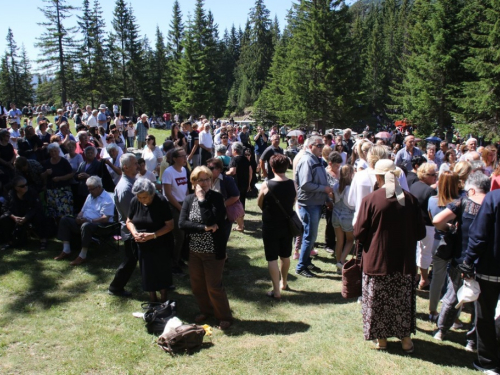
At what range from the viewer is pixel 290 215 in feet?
15.5

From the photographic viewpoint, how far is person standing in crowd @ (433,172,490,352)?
3.51 m

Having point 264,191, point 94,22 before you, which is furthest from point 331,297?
point 94,22

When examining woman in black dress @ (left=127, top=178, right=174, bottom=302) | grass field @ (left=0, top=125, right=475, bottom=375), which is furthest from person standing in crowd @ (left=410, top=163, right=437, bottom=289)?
woman in black dress @ (left=127, top=178, right=174, bottom=302)

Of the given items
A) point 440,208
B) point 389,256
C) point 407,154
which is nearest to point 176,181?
point 389,256

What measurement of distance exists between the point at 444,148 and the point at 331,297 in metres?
7.50

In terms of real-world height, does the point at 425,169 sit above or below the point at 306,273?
above

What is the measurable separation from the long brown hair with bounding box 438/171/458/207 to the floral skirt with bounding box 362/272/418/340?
3.34 ft

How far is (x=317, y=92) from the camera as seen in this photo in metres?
36.6

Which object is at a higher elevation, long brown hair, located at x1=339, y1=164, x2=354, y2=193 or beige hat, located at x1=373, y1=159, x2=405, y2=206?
beige hat, located at x1=373, y1=159, x2=405, y2=206

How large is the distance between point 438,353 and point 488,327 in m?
0.54

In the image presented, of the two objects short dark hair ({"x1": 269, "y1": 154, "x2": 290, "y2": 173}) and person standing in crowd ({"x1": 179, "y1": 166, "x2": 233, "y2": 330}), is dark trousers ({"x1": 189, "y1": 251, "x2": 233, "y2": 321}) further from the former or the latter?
short dark hair ({"x1": 269, "y1": 154, "x2": 290, "y2": 173})

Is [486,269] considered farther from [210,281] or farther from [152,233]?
[152,233]

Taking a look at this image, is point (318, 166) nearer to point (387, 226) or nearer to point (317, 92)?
point (387, 226)

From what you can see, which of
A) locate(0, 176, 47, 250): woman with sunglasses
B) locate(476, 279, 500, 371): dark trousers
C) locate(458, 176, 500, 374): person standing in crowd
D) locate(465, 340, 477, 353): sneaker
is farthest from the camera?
locate(0, 176, 47, 250): woman with sunglasses
